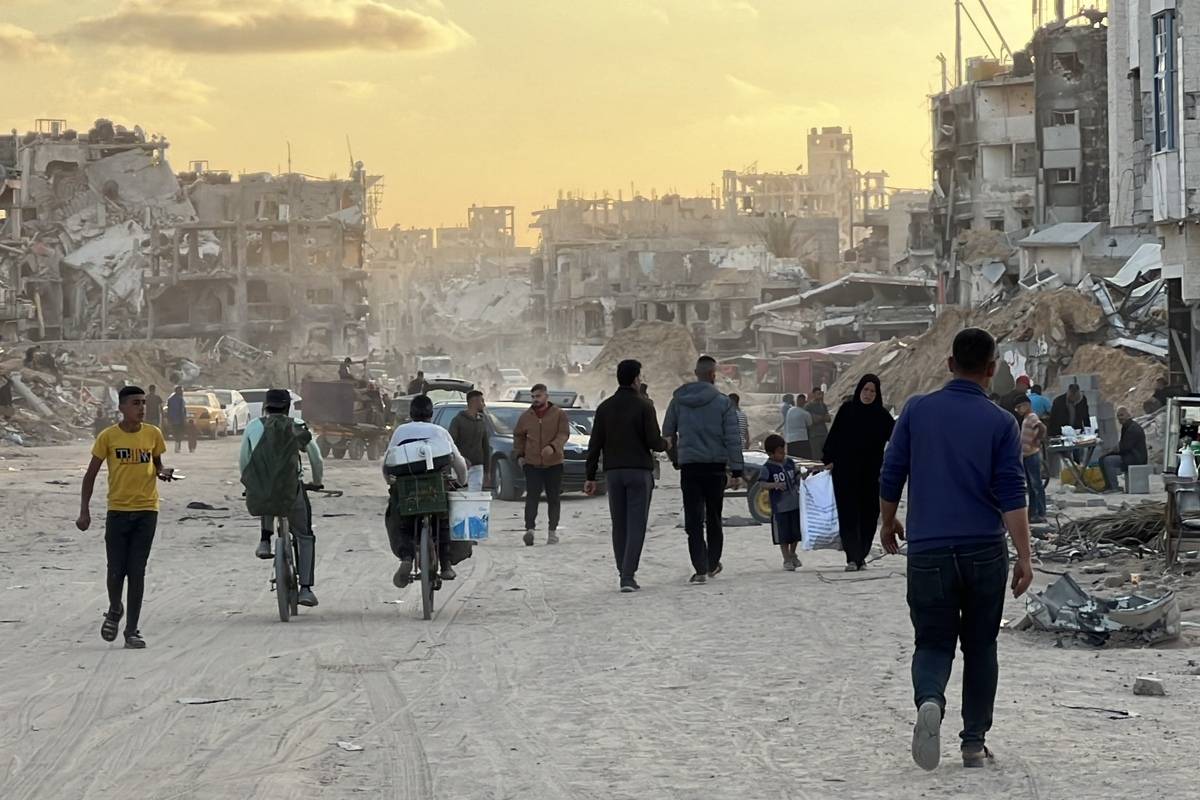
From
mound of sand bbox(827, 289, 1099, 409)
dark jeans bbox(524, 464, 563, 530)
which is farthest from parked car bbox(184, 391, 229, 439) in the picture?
dark jeans bbox(524, 464, 563, 530)

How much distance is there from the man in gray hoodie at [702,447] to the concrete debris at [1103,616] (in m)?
3.74

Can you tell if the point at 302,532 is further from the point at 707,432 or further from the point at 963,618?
the point at 963,618

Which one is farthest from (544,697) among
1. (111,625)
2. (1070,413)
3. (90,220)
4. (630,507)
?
(90,220)

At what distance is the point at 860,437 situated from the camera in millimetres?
15445

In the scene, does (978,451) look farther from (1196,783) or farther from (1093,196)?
(1093,196)

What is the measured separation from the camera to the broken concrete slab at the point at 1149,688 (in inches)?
366

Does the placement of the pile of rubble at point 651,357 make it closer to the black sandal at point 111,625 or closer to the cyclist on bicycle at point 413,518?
the cyclist on bicycle at point 413,518

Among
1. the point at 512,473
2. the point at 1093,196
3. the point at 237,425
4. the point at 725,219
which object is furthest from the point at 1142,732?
the point at 725,219

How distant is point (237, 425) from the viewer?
59.0 metres

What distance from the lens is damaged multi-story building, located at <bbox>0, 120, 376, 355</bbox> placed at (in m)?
115

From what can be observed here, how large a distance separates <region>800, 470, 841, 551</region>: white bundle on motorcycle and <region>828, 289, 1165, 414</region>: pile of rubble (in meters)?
21.1

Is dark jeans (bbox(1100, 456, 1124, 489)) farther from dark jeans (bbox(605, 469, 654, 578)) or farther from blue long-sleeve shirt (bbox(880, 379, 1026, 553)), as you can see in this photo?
blue long-sleeve shirt (bbox(880, 379, 1026, 553))

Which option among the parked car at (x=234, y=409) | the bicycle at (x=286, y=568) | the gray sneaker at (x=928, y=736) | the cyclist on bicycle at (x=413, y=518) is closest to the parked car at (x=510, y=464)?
the cyclist on bicycle at (x=413, y=518)

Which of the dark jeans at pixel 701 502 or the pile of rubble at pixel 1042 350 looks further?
the pile of rubble at pixel 1042 350
